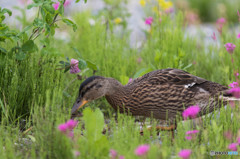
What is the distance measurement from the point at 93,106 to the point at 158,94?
91 cm

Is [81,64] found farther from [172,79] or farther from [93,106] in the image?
[172,79]

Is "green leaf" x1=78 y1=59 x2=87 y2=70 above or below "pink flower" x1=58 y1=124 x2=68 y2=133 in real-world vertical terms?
above

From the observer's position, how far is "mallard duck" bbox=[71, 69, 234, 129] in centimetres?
400

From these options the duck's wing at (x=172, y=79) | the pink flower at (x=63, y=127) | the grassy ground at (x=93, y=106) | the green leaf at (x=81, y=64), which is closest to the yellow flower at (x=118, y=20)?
the grassy ground at (x=93, y=106)

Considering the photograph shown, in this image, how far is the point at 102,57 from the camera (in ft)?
17.4

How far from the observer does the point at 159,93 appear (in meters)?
4.02

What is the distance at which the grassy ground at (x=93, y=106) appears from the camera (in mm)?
2844

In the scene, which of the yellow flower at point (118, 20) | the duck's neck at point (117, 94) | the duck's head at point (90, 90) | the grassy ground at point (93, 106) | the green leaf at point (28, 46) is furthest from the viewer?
the yellow flower at point (118, 20)

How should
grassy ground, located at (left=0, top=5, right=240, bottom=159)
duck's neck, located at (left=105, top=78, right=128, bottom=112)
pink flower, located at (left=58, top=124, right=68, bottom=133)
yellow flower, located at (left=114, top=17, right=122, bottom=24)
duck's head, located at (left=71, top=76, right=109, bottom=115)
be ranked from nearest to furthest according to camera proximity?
pink flower, located at (left=58, top=124, right=68, bottom=133) < grassy ground, located at (left=0, top=5, right=240, bottom=159) < duck's head, located at (left=71, top=76, right=109, bottom=115) < duck's neck, located at (left=105, top=78, right=128, bottom=112) < yellow flower, located at (left=114, top=17, right=122, bottom=24)

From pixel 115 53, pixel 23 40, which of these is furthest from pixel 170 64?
pixel 23 40

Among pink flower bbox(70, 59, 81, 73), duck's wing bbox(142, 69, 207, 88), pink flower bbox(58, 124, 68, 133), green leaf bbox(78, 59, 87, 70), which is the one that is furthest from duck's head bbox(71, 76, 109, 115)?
pink flower bbox(58, 124, 68, 133)

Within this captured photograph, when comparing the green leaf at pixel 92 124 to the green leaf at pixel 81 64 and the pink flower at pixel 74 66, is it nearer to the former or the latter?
the green leaf at pixel 81 64

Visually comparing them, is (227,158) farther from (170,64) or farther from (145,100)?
(170,64)

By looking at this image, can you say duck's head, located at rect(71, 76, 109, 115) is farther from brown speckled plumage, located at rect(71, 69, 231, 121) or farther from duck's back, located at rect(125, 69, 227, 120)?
duck's back, located at rect(125, 69, 227, 120)
